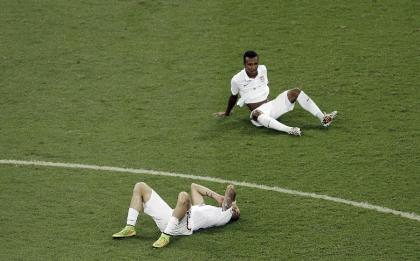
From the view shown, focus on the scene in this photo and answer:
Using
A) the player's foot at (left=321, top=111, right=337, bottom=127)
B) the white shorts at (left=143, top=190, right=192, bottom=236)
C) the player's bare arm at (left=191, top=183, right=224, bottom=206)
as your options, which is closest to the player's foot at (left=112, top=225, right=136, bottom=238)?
the white shorts at (left=143, top=190, right=192, bottom=236)

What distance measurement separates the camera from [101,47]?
1964 centimetres

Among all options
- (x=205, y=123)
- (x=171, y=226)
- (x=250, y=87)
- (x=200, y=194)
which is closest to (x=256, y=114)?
(x=250, y=87)

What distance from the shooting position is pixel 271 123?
16.4 m

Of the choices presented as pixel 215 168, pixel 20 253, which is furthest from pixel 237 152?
pixel 20 253

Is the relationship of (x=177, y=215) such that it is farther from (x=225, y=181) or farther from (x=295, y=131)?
(x=295, y=131)

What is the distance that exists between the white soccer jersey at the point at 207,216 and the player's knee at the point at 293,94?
132 inches

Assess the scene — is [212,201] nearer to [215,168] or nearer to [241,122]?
[215,168]

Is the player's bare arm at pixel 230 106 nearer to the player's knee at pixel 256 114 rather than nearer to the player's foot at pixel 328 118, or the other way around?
the player's knee at pixel 256 114

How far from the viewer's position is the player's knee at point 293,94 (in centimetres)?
1655

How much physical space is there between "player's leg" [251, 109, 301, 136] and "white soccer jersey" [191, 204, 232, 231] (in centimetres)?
294

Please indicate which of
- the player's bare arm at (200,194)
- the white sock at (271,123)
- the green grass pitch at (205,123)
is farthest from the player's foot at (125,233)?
the white sock at (271,123)

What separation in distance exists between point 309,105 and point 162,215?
152 inches

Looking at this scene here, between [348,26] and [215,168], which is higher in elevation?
[348,26]

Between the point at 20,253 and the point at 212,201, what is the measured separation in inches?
115
